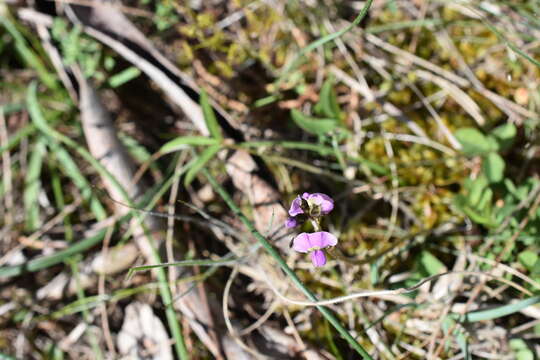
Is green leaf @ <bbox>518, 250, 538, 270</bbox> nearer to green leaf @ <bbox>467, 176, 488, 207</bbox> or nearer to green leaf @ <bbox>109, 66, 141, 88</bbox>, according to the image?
green leaf @ <bbox>467, 176, 488, 207</bbox>

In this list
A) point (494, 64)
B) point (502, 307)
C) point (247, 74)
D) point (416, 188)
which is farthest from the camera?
point (247, 74)

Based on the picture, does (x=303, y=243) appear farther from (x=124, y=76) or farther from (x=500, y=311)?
(x=124, y=76)

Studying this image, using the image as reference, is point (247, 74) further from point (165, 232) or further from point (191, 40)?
point (165, 232)

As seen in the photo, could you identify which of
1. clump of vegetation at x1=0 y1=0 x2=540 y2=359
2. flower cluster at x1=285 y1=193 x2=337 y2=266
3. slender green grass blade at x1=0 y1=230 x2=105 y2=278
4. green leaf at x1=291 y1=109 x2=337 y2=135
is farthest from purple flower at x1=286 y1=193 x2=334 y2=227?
slender green grass blade at x1=0 y1=230 x2=105 y2=278

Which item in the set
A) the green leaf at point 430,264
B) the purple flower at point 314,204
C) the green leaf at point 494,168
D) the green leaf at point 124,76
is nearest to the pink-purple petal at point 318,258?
the purple flower at point 314,204

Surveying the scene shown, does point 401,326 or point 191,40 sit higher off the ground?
point 191,40

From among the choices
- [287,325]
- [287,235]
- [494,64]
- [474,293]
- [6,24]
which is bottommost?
[287,325]

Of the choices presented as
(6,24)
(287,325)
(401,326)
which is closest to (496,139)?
(401,326)
